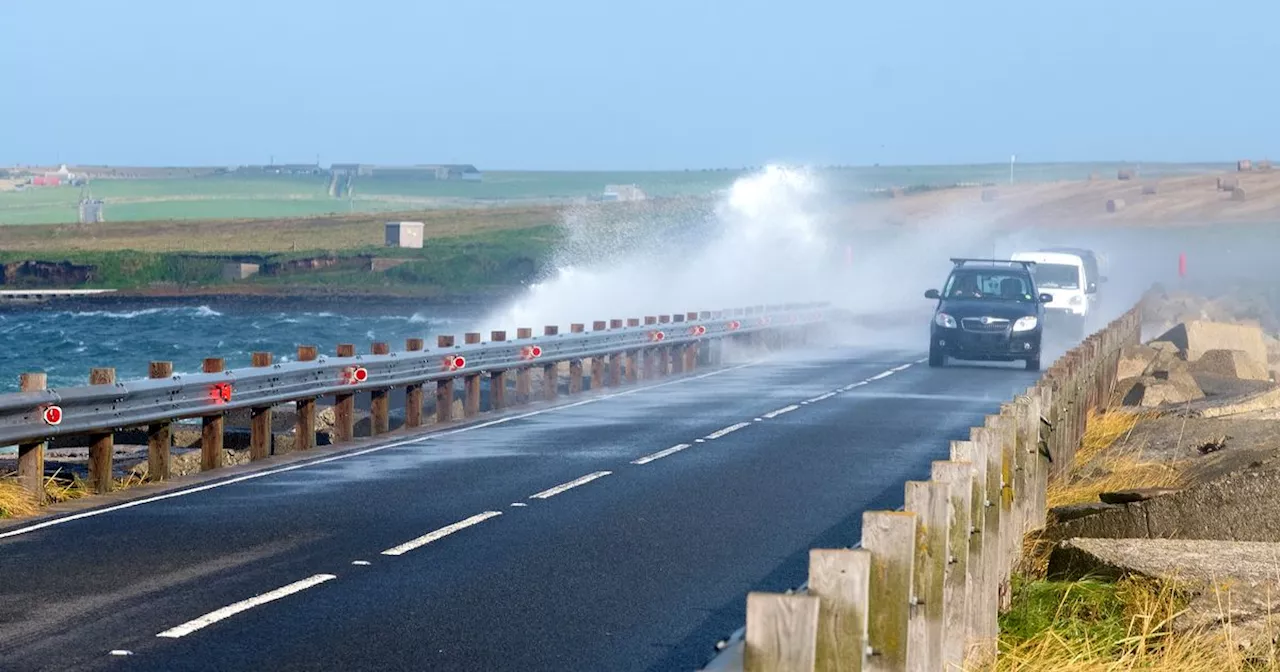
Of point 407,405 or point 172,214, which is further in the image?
point 172,214

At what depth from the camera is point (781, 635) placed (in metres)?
4.52

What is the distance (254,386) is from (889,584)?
1214 cm

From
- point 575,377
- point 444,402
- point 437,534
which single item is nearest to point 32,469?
point 437,534

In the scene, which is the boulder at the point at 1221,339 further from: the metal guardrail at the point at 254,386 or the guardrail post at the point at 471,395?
the guardrail post at the point at 471,395

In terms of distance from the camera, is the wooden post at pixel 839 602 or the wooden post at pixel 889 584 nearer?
the wooden post at pixel 839 602

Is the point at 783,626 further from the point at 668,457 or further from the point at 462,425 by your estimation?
the point at 462,425

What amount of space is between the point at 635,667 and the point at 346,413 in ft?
37.7

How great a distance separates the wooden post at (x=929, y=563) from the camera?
247 inches

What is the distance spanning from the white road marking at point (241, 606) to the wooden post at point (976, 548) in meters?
3.46

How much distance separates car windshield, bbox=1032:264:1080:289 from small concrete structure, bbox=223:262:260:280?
79.2 meters

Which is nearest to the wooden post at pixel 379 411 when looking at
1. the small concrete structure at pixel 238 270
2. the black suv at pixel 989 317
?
the black suv at pixel 989 317

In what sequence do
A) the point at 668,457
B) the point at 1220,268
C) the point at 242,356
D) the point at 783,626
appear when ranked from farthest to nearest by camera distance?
the point at 1220,268 < the point at 242,356 < the point at 668,457 < the point at 783,626

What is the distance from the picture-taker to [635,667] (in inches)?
328

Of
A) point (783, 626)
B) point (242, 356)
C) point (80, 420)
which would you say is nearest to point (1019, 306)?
point (80, 420)
